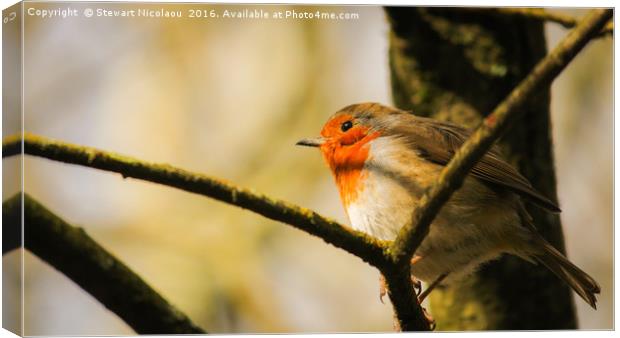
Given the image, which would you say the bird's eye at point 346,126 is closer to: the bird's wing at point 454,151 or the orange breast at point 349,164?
the orange breast at point 349,164

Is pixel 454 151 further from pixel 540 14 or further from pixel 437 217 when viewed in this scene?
pixel 540 14

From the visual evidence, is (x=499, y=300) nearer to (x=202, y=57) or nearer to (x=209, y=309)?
(x=209, y=309)

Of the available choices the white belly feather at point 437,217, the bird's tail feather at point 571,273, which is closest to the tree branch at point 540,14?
the white belly feather at point 437,217

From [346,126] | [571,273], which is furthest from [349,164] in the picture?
[571,273]

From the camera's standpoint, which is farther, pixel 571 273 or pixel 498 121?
pixel 571 273

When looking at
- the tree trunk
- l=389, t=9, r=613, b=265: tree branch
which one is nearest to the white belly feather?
the tree trunk

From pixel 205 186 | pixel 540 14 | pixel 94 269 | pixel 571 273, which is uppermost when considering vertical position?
pixel 540 14

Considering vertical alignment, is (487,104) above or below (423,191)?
above
